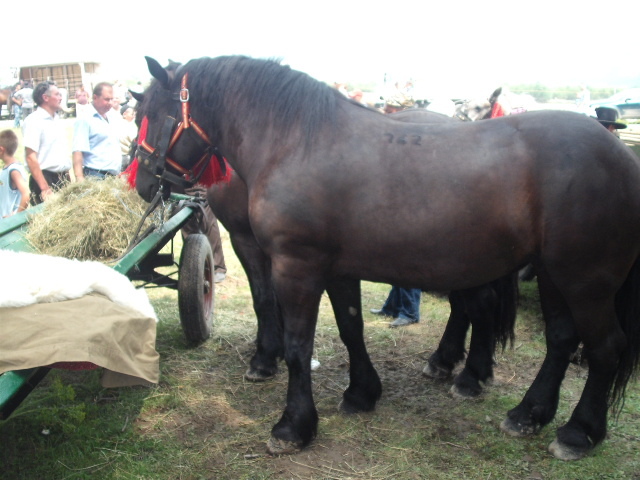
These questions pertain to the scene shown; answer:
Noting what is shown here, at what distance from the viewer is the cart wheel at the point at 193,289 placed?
396 centimetres

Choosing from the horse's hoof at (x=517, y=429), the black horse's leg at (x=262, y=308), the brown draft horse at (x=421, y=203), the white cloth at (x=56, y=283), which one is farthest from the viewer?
the black horse's leg at (x=262, y=308)

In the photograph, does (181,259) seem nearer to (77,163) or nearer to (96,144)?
(77,163)

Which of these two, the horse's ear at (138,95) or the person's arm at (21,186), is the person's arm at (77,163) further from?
the horse's ear at (138,95)

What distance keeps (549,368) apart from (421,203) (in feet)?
3.90

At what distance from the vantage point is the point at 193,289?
395cm

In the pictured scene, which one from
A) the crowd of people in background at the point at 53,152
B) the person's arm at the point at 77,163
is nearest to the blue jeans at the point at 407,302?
the crowd of people in background at the point at 53,152

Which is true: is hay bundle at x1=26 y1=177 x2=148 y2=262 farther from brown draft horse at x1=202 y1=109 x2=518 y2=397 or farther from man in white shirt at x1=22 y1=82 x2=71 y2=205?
man in white shirt at x1=22 y1=82 x2=71 y2=205

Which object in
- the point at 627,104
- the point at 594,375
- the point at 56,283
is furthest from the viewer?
the point at 627,104

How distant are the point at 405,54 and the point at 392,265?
158 ft

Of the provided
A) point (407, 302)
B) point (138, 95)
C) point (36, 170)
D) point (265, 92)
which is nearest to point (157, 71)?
point (138, 95)

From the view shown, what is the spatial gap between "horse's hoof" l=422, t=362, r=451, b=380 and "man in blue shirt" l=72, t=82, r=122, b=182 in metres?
3.51

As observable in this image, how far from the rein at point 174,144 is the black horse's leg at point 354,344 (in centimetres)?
95

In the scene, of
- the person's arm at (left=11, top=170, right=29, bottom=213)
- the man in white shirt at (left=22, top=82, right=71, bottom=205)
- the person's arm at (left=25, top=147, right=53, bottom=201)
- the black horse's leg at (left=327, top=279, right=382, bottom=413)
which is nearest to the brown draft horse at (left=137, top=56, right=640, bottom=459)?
the black horse's leg at (left=327, top=279, right=382, bottom=413)

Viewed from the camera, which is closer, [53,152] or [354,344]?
[354,344]
